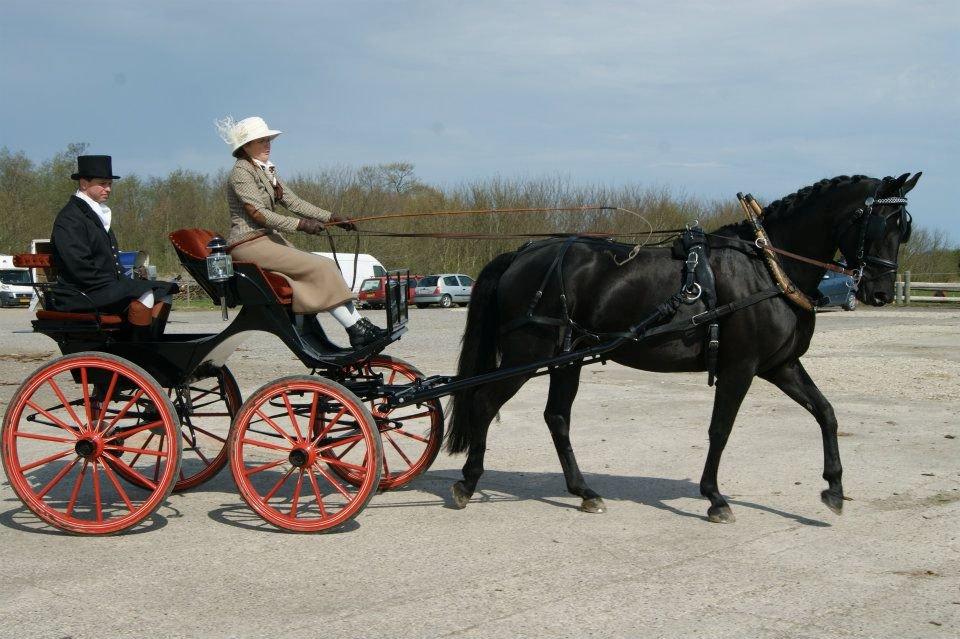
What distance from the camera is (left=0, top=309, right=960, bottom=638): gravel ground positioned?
4.45 meters

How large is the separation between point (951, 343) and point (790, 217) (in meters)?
14.4

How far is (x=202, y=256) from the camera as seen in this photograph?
6.46 metres

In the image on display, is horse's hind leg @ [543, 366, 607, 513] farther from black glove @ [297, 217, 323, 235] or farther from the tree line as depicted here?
the tree line

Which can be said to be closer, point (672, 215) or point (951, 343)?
point (951, 343)

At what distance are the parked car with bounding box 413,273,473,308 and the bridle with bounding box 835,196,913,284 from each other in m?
34.9

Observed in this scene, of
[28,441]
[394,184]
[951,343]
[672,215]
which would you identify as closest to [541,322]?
[28,441]

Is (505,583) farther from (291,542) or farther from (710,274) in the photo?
(710,274)

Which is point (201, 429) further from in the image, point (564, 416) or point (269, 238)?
point (564, 416)

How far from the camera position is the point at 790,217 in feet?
21.7

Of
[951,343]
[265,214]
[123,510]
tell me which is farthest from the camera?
[951,343]

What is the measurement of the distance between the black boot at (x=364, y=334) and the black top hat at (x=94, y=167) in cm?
182

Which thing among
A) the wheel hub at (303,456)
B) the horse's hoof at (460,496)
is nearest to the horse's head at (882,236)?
the horse's hoof at (460,496)

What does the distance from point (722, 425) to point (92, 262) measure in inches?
165

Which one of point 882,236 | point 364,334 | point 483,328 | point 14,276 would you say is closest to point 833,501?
point 882,236
